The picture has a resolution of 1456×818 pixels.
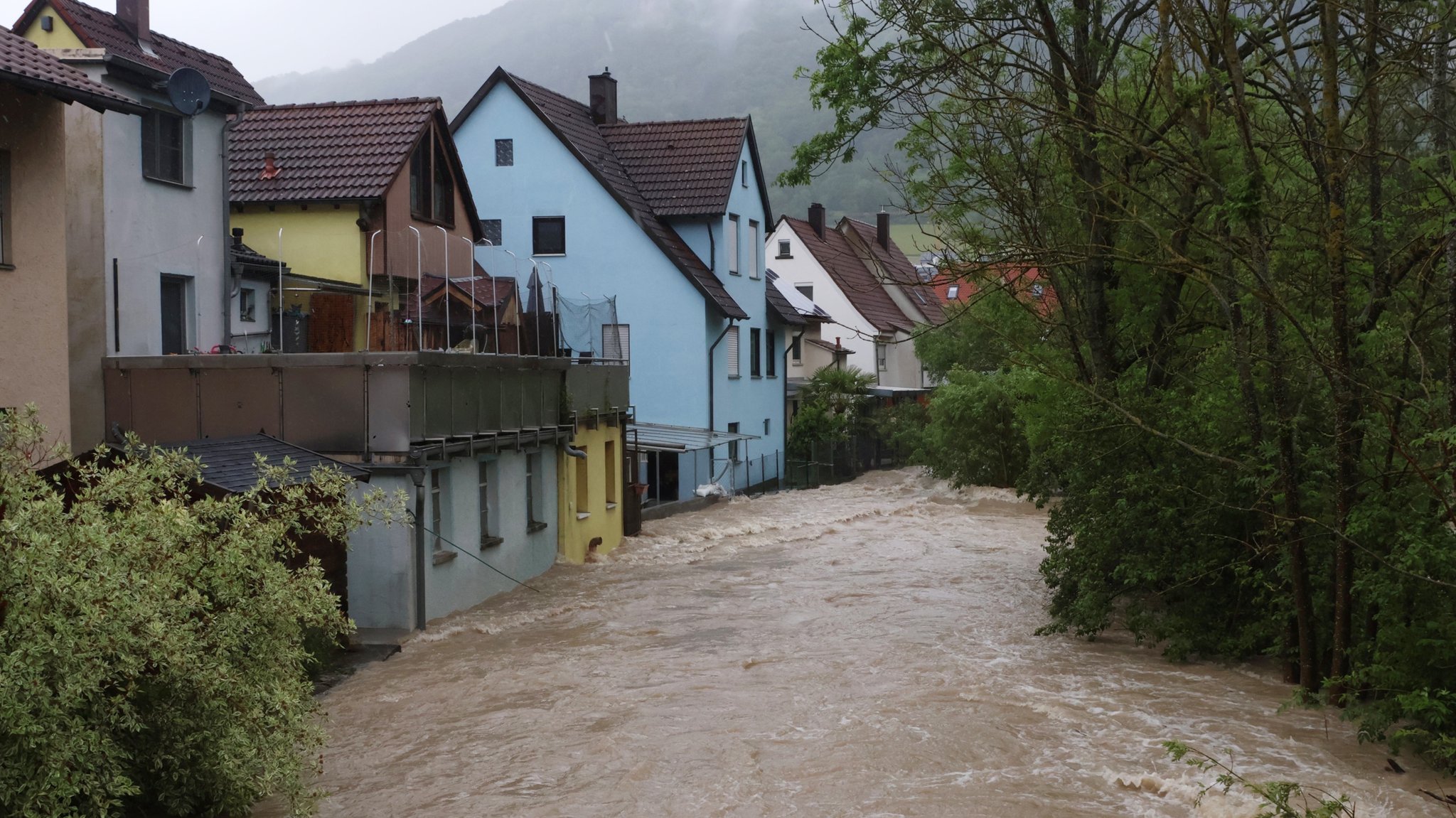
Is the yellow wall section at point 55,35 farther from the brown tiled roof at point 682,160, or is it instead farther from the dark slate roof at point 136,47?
the brown tiled roof at point 682,160

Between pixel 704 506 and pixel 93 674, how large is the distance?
86.7ft

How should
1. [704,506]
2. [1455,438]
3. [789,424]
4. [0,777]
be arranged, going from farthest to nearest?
[789,424] → [704,506] → [1455,438] → [0,777]

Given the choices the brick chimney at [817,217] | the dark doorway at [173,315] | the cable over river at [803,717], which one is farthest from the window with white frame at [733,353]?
the brick chimney at [817,217]

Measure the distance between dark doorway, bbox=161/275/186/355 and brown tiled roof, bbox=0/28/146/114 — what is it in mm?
4200

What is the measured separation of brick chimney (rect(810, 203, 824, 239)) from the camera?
5512 cm

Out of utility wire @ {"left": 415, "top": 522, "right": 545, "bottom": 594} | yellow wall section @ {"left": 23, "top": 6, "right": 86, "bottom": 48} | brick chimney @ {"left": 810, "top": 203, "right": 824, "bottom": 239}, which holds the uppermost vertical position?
brick chimney @ {"left": 810, "top": 203, "right": 824, "bottom": 239}

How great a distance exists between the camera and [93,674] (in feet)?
23.3

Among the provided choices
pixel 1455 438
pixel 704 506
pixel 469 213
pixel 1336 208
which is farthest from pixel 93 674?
pixel 704 506

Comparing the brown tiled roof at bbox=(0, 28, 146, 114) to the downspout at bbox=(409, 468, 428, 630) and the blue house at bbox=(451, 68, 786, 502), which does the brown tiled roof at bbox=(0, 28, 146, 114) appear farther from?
the blue house at bbox=(451, 68, 786, 502)

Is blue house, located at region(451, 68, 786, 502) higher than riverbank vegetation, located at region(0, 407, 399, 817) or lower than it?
higher

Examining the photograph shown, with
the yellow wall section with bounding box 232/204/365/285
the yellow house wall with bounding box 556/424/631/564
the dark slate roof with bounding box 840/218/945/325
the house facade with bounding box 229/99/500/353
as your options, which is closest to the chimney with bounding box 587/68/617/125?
the house facade with bounding box 229/99/500/353

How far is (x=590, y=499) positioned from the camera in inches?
989

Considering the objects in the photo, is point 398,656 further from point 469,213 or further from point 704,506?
point 704,506

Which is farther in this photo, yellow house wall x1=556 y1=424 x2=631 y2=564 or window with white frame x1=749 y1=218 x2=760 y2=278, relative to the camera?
window with white frame x1=749 y1=218 x2=760 y2=278
